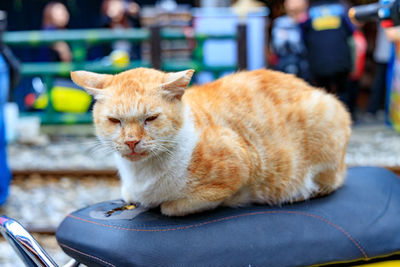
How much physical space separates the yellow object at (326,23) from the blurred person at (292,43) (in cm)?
17

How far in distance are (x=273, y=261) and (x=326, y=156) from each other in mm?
509

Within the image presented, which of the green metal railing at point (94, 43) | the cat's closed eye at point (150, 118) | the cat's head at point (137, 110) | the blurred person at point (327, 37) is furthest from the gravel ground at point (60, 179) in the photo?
the cat's closed eye at point (150, 118)

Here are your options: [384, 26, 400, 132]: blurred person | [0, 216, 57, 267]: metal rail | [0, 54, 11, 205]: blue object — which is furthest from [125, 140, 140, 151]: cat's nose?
[384, 26, 400, 132]: blurred person

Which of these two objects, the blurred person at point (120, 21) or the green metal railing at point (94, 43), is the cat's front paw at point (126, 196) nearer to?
the green metal railing at point (94, 43)

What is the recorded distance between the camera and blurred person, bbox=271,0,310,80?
4902mm

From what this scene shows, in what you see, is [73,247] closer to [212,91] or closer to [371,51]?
[212,91]

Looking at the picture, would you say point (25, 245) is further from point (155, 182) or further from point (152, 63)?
point (152, 63)

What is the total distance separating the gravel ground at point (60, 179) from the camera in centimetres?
312

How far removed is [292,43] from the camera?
16.6ft

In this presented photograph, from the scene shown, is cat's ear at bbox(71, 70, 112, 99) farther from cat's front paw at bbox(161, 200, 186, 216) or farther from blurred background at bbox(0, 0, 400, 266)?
blurred background at bbox(0, 0, 400, 266)

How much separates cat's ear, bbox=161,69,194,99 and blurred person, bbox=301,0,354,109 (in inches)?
155

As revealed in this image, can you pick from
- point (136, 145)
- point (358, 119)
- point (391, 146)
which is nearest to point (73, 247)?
point (136, 145)

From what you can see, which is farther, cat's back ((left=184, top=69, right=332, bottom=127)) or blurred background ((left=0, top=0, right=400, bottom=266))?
blurred background ((left=0, top=0, right=400, bottom=266))

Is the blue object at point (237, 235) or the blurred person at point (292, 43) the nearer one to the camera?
the blue object at point (237, 235)
